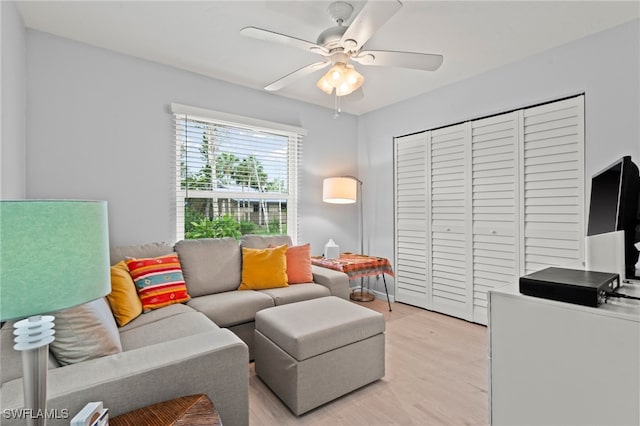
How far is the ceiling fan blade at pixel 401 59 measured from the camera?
200 cm

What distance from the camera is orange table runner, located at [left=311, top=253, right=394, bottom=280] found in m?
3.31

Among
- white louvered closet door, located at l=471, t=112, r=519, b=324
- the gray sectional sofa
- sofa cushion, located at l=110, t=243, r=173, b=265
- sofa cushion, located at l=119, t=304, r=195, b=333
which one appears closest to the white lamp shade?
white louvered closet door, located at l=471, t=112, r=519, b=324

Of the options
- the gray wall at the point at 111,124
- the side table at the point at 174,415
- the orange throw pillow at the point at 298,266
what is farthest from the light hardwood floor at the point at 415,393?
the gray wall at the point at 111,124

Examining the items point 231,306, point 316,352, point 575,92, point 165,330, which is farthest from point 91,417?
point 575,92

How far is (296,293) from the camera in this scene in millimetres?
2684

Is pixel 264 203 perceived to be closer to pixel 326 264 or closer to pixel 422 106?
pixel 326 264

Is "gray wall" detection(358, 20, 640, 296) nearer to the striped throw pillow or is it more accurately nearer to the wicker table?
Result: the wicker table

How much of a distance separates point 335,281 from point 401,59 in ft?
6.29

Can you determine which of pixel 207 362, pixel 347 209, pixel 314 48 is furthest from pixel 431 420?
pixel 347 209

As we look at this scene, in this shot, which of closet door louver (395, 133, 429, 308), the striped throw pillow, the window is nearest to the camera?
the striped throw pillow

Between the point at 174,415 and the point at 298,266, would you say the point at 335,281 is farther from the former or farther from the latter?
the point at 174,415

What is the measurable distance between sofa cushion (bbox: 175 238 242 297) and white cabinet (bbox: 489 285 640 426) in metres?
2.21

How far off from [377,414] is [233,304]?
4.03 ft

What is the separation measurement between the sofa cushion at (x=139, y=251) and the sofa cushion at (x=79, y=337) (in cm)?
119
